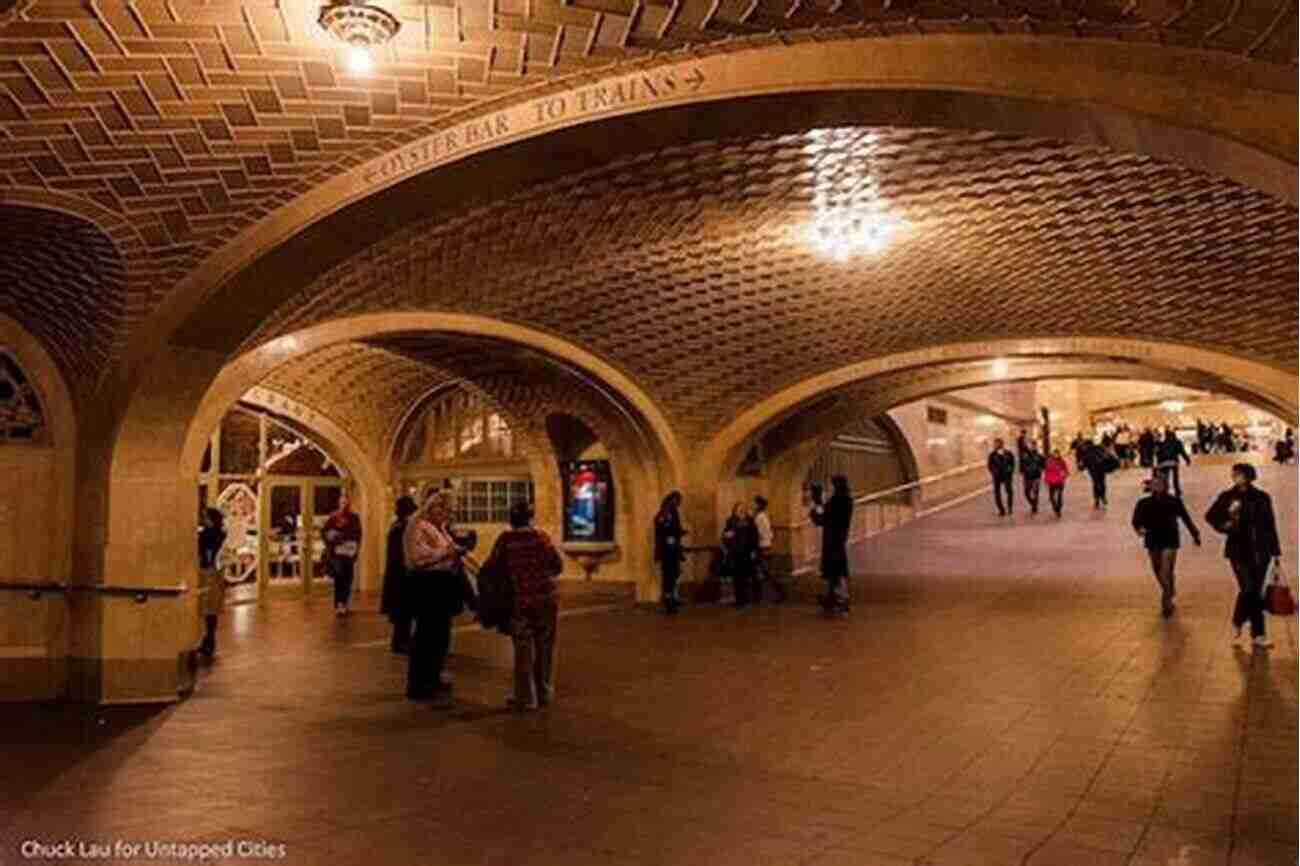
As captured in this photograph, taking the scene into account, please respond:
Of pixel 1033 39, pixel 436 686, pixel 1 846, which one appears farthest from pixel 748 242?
pixel 1 846

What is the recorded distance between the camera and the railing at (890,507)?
18.7m

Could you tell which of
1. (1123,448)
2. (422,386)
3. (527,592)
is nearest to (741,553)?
(422,386)

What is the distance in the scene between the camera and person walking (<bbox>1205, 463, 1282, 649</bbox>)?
8.52m

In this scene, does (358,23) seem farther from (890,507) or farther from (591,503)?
(890,507)

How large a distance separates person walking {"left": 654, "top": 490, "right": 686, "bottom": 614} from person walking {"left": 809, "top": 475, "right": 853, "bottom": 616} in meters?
1.76

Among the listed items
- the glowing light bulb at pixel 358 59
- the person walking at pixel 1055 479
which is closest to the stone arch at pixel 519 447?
the person walking at pixel 1055 479

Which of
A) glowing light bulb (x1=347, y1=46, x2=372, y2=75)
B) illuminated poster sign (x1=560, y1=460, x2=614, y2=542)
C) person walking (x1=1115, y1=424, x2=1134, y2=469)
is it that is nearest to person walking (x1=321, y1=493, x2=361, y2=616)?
illuminated poster sign (x1=560, y1=460, x2=614, y2=542)

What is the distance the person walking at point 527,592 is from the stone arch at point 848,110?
2148mm

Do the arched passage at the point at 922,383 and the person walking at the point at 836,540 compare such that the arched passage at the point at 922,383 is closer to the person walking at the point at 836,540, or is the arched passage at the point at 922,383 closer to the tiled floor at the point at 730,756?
the person walking at the point at 836,540

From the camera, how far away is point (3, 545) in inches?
307

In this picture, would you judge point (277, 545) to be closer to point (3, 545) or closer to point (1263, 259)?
point (3, 545)

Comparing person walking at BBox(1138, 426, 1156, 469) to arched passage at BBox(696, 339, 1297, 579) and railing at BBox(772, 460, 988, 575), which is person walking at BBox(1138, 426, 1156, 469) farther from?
arched passage at BBox(696, 339, 1297, 579)

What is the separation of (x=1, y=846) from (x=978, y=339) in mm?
12102

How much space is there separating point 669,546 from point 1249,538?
6451mm
